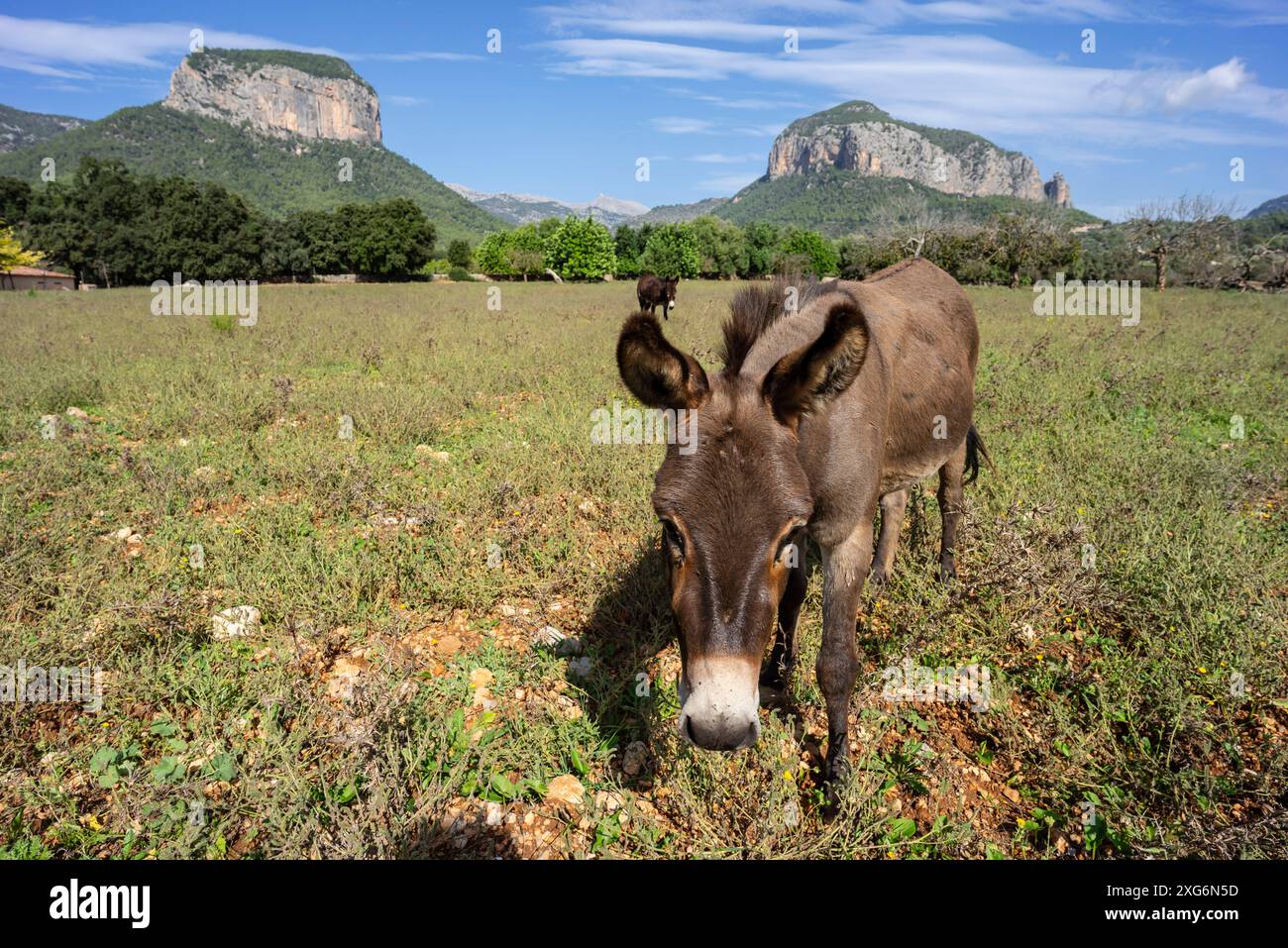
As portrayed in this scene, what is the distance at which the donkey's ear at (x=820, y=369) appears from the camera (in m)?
2.11

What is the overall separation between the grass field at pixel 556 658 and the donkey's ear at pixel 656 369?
1.83 meters

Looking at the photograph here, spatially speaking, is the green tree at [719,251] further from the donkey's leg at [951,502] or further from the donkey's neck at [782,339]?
the donkey's neck at [782,339]

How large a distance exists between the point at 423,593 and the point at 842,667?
2.98 meters

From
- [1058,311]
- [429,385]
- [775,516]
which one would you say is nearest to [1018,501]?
[775,516]

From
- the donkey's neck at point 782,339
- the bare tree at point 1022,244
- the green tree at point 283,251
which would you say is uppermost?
the green tree at point 283,251

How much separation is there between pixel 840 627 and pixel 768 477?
1.30m

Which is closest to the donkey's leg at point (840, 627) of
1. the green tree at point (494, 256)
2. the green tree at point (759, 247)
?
the green tree at point (494, 256)

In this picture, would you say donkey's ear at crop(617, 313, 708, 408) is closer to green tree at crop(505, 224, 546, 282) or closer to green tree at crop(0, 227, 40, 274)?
green tree at crop(505, 224, 546, 282)

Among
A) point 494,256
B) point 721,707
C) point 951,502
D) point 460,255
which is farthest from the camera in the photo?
point 460,255

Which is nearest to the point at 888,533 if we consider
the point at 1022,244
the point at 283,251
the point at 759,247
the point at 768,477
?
the point at 768,477

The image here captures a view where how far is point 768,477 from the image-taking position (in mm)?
2133

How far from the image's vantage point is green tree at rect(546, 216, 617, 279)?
70.7 m

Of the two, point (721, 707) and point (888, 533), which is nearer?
point (721, 707)

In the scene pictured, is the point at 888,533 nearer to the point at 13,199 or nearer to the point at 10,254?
the point at 10,254
